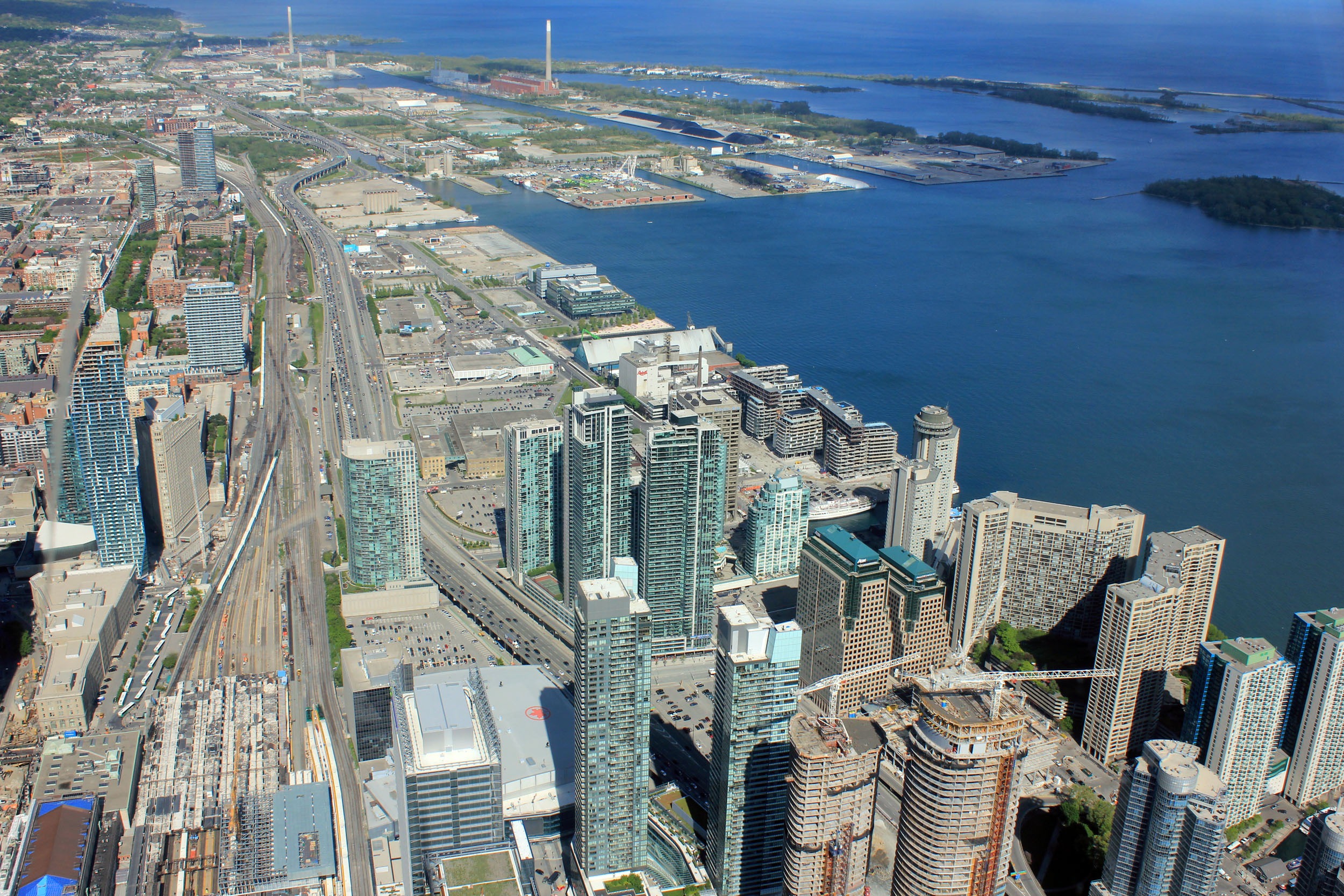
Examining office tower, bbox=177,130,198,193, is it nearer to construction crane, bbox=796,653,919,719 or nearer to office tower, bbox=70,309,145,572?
office tower, bbox=70,309,145,572

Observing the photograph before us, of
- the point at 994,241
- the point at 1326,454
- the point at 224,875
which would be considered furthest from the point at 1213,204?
the point at 224,875

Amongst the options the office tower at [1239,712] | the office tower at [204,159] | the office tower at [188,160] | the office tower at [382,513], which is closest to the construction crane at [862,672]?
the office tower at [1239,712]

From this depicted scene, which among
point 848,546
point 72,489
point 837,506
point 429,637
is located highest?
point 848,546

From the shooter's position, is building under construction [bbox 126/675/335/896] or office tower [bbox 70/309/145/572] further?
office tower [bbox 70/309/145/572]

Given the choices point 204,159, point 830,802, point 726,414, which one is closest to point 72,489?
point 726,414

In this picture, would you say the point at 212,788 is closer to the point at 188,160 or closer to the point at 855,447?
the point at 855,447

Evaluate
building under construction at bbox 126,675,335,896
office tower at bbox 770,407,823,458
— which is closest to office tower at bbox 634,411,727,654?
building under construction at bbox 126,675,335,896
